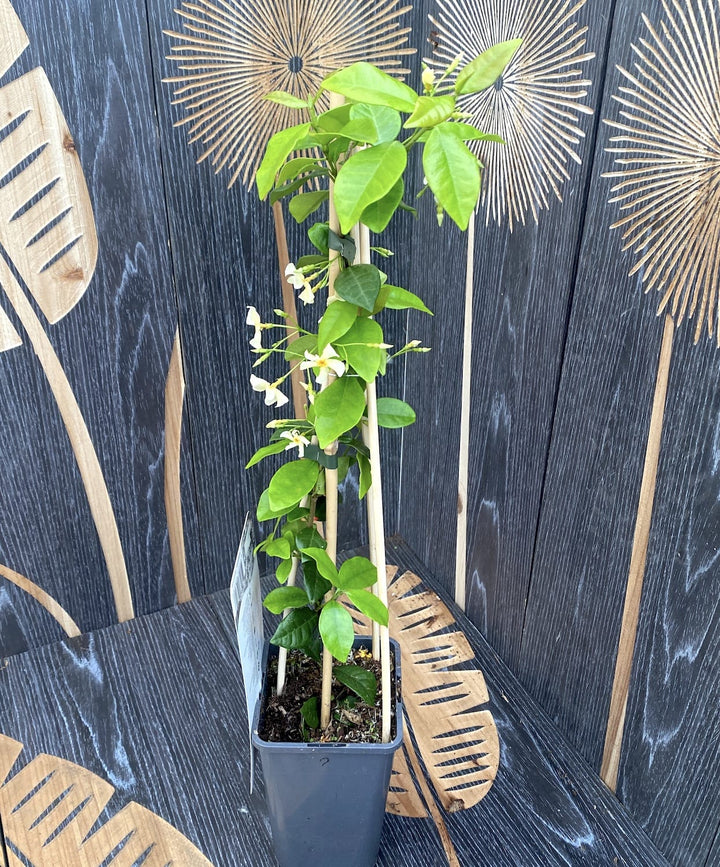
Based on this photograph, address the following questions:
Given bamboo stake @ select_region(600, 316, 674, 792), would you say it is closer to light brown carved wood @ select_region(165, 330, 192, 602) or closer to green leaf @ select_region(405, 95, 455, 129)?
green leaf @ select_region(405, 95, 455, 129)

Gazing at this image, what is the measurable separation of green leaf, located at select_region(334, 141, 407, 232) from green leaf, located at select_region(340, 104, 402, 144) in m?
0.01

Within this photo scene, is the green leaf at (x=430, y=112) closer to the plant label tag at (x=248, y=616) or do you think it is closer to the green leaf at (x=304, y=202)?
the green leaf at (x=304, y=202)

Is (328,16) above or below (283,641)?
above

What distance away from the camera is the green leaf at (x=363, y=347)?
619 millimetres

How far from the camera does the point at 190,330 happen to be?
1.15 meters

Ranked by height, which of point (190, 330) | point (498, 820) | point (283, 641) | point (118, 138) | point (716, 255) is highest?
point (118, 138)

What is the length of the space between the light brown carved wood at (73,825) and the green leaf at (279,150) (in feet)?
2.78

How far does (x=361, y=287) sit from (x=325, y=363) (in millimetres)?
77

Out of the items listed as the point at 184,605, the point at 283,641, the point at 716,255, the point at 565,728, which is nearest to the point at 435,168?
the point at 716,255

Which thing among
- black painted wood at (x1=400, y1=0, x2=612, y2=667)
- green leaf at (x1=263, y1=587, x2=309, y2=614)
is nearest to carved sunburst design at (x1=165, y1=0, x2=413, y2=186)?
black painted wood at (x1=400, y1=0, x2=612, y2=667)

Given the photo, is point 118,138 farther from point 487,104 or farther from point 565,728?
point 565,728

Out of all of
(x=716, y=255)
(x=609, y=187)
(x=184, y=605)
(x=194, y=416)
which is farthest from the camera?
(x=184, y=605)

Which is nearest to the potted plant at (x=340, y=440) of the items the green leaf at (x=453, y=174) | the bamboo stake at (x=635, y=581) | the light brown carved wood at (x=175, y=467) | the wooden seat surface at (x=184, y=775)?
the green leaf at (x=453, y=174)

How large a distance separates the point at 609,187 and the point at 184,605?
1026mm
